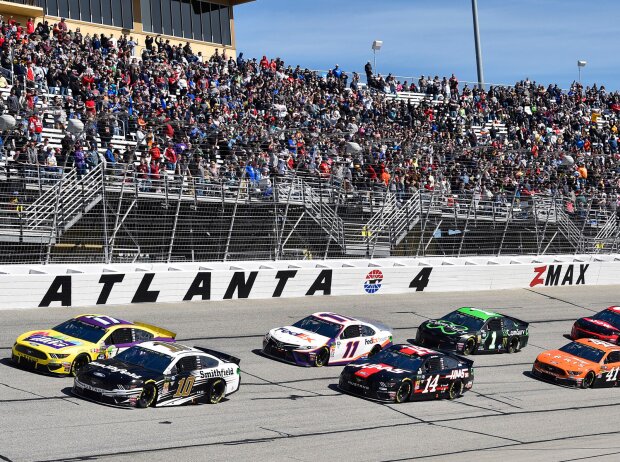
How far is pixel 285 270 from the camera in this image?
29250mm

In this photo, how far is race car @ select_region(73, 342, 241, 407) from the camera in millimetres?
17250

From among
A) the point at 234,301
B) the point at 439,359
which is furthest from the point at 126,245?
the point at 439,359

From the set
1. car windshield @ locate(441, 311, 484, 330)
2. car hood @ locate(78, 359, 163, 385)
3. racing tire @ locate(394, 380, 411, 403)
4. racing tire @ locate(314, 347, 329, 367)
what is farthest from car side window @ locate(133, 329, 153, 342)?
car windshield @ locate(441, 311, 484, 330)

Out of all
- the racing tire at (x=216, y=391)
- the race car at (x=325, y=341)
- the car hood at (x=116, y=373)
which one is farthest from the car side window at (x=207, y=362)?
the race car at (x=325, y=341)

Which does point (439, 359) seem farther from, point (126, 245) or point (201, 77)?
point (201, 77)

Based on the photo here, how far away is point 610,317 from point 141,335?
46.1 feet

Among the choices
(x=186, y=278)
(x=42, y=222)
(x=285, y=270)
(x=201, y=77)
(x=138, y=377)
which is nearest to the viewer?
(x=138, y=377)

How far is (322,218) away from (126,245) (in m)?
6.23

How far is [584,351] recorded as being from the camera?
24.3 meters

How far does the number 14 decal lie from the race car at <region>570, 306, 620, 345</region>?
7.86m

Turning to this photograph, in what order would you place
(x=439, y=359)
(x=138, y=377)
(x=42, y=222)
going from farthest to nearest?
(x=42, y=222) → (x=439, y=359) → (x=138, y=377)

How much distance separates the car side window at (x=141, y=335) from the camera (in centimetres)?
2048

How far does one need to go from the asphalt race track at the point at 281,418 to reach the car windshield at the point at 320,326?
0.82 metres

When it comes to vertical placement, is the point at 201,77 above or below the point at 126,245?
above
